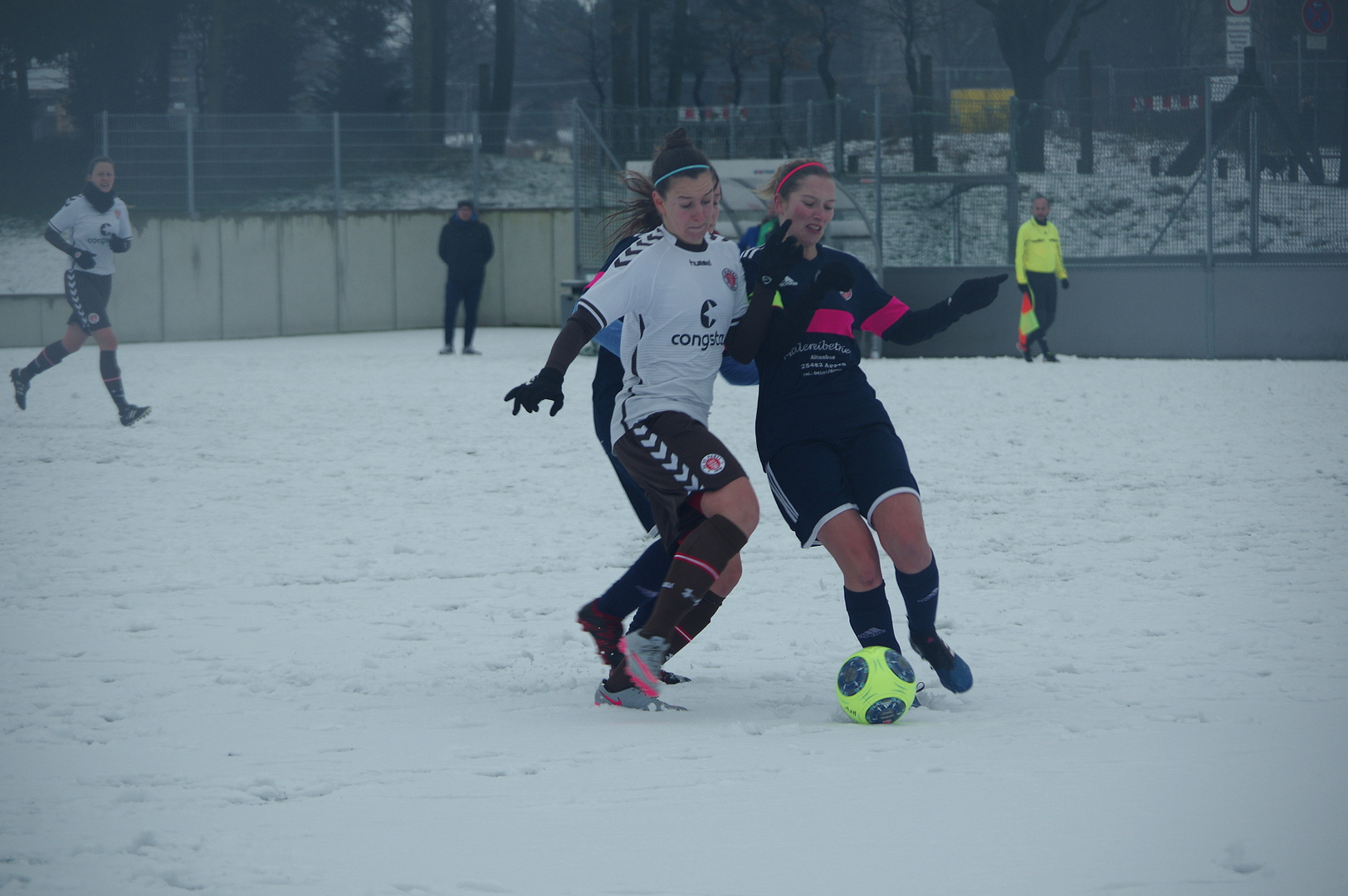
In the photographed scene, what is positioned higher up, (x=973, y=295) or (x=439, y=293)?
(x=439, y=293)

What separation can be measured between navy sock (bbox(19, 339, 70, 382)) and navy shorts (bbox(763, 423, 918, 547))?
8.80 metres

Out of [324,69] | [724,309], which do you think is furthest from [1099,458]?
[324,69]

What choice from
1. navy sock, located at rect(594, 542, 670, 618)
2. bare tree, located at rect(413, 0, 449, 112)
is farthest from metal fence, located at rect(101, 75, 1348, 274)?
navy sock, located at rect(594, 542, 670, 618)

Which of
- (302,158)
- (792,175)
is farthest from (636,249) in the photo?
(302,158)

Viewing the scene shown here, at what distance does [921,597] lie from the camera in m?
4.15

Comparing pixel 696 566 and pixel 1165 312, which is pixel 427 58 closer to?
pixel 1165 312

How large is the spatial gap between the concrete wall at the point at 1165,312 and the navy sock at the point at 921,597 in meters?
11.8

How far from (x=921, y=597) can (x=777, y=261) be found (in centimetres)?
102

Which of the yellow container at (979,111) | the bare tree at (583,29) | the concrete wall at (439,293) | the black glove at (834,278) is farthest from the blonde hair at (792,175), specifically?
the bare tree at (583,29)

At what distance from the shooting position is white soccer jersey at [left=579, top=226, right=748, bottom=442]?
4195 millimetres

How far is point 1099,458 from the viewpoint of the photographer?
907 centimetres

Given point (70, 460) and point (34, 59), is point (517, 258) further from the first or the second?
point (70, 460)

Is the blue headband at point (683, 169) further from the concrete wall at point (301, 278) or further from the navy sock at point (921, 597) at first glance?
the concrete wall at point (301, 278)

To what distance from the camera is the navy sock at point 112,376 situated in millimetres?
10922
